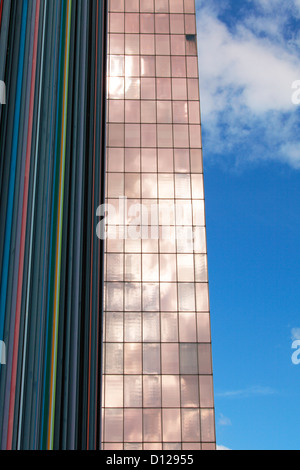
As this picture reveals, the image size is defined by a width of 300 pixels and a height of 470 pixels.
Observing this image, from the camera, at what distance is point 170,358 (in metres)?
30.0

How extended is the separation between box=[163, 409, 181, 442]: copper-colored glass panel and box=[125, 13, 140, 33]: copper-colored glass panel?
2314cm

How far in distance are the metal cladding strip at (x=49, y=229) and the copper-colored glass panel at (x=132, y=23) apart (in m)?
26.3

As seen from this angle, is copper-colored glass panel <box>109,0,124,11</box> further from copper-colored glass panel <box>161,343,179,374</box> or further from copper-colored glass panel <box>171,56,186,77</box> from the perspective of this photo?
copper-colored glass panel <box>161,343,179,374</box>

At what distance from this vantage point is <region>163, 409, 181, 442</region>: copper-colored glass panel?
2877 centimetres

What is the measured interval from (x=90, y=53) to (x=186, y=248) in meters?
21.6

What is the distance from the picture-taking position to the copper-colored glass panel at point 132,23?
36.1 metres

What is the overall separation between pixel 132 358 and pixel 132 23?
20997 millimetres

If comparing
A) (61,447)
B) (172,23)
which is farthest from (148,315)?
(61,447)

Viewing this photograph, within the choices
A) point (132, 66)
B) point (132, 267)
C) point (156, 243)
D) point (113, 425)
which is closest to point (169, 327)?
point (132, 267)

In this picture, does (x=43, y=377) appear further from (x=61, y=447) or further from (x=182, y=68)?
(x=182, y=68)

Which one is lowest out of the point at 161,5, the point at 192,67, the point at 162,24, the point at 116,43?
the point at 192,67

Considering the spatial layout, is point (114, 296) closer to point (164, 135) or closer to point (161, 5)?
point (164, 135)

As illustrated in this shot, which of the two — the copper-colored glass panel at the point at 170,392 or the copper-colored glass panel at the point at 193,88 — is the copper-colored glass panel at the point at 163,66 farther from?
the copper-colored glass panel at the point at 170,392

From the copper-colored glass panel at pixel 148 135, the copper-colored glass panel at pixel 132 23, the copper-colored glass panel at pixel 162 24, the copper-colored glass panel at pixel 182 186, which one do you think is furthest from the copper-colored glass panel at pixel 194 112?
the copper-colored glass panel at pixel 132 23
